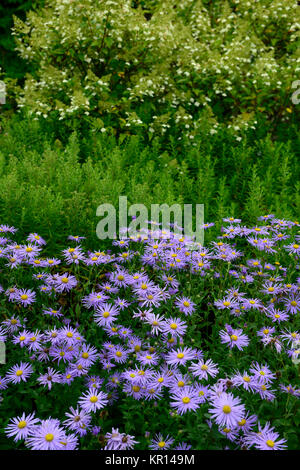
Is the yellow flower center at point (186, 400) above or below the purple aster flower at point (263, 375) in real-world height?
below

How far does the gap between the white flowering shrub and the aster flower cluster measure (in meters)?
2.92

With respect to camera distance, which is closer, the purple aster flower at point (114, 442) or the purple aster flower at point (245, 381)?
the purple aster flower at point (114, 442)

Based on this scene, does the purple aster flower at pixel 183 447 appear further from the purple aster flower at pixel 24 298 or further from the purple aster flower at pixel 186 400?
the purple aster flower at pixel 24 298

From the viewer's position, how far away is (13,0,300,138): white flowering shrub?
17.4 ft

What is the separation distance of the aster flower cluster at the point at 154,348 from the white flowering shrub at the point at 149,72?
2918 mm

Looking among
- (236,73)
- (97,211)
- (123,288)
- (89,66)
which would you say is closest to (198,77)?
(236,73)

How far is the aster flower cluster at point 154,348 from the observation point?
1.64 metres

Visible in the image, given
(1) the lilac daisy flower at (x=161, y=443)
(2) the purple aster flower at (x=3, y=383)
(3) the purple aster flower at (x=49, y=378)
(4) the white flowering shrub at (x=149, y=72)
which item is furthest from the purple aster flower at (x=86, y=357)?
(4) the white flowering shrub at (x=149, y=72)

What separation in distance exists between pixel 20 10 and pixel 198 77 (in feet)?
15.4

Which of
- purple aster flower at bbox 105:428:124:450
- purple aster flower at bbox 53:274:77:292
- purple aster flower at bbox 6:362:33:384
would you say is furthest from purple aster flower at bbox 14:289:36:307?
purple aster flower at bbox 105:428:124:450

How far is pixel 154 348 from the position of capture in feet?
6.64

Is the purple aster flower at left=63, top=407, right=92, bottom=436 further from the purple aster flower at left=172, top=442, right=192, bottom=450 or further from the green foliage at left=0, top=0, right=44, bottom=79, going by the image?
the green foliage at left=0, top=0, right=44, bottom=79

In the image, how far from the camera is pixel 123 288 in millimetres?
2531

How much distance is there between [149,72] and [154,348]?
4.79m
